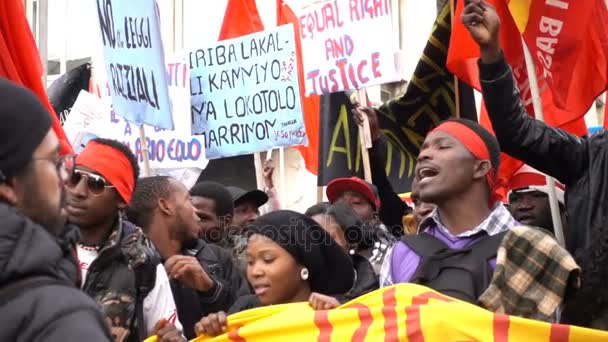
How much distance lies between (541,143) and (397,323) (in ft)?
3.65

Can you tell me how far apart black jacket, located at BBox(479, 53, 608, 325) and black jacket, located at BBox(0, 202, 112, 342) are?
8.52ft

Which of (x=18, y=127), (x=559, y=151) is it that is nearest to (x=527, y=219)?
(x=559, y=151)

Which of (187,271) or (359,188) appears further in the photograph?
(359,188)

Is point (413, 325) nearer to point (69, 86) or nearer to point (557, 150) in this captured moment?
point (557, 150)

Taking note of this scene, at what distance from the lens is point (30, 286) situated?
2182 mm

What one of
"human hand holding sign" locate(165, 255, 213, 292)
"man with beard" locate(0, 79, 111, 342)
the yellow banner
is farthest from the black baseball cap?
"man with beard" locate(0, 79, 111, 342)

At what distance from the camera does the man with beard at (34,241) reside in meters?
2.15

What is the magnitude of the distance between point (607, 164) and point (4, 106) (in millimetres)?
2911

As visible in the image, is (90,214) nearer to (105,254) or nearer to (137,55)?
(105,254)

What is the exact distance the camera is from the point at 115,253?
14.6 feet

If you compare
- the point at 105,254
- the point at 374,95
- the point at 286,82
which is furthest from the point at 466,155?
the point at 374,95

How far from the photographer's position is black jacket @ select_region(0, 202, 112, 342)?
2.14 m

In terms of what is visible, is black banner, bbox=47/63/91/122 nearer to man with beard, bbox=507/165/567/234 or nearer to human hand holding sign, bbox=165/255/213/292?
man with beard, bbox=507/165/567/234

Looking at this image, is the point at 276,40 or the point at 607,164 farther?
the point at 276,40
